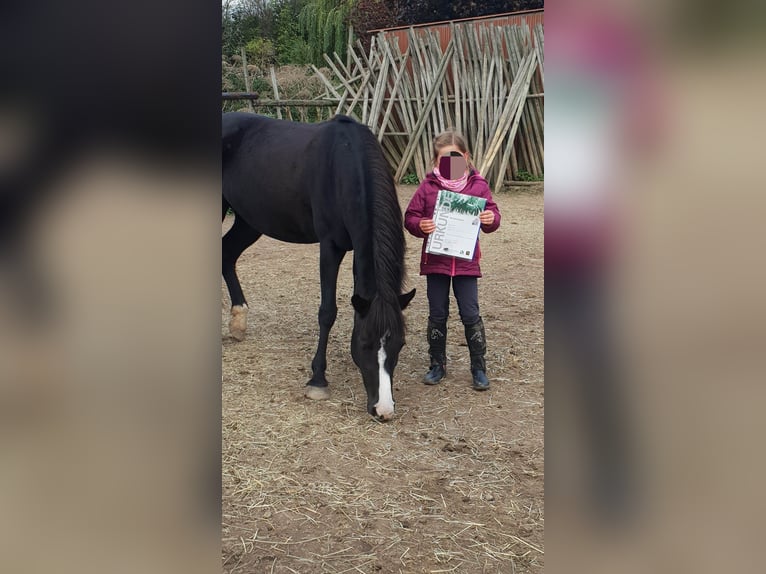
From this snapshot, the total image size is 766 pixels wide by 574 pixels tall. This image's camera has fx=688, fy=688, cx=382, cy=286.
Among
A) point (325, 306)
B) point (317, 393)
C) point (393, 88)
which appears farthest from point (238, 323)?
point (393, 88)

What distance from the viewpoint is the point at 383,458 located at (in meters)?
3.46

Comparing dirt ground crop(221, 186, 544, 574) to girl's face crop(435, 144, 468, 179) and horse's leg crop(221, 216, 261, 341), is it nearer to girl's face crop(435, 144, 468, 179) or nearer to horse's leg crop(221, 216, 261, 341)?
horse's leg crop(221, 216, 261, 341)

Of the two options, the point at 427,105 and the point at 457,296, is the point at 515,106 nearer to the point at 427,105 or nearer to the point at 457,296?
the point at 427,105

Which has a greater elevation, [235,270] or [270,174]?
[270,174]

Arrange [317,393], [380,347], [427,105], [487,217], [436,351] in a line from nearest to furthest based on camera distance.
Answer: [380,347] → [487,217] → [317,393] → [436,351] → [427,105]

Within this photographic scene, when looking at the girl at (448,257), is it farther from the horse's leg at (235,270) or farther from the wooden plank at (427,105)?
the wooden plank at (427,105)

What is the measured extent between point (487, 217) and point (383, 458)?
153 centimetres

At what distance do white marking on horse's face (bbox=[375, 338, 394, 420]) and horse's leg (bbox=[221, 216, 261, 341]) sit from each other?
6.21 ft

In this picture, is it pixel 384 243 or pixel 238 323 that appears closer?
pixel 384 243
